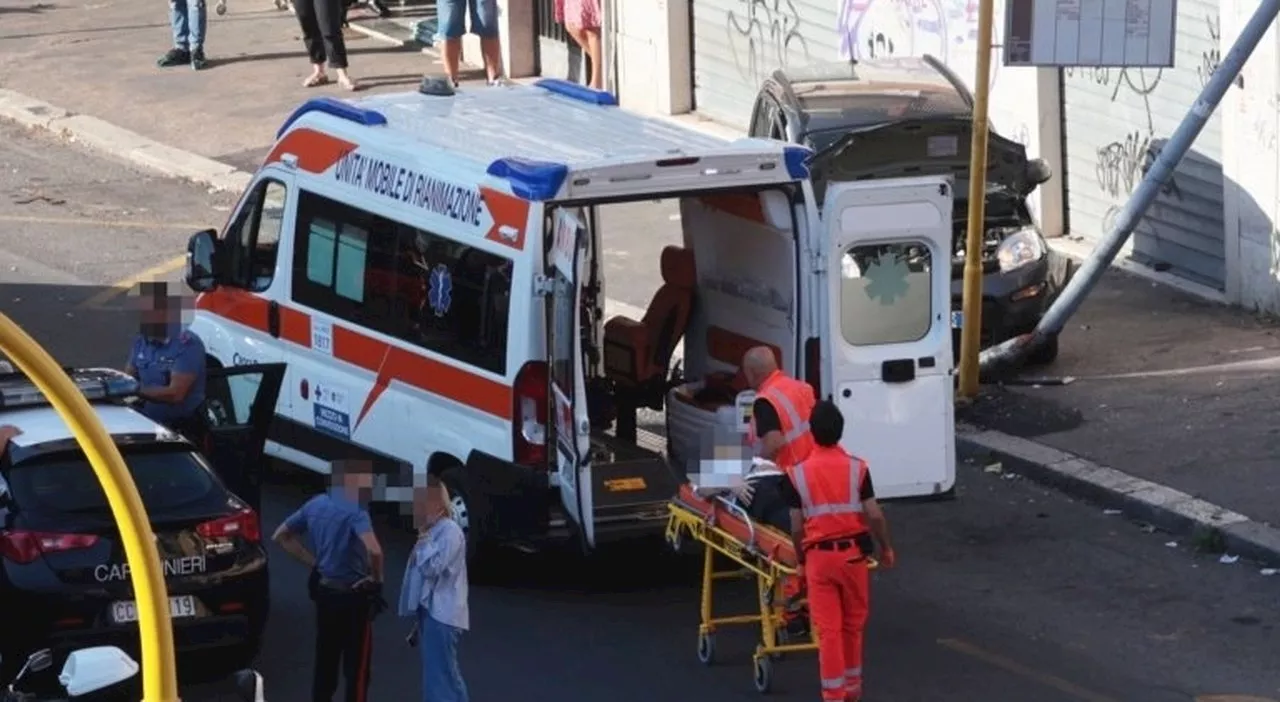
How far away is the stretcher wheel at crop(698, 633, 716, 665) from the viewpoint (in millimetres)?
11383

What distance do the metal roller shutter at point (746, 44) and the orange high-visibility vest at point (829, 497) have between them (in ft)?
40.0

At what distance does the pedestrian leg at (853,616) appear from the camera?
1040 cm

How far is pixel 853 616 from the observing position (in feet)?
34.2

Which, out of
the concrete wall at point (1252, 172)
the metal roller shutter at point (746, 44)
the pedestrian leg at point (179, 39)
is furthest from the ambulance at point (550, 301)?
the pedestrian leg at point (179, 39)

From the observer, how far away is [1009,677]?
11.1 meters

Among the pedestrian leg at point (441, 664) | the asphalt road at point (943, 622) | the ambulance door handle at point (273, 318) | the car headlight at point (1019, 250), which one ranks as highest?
the ambulance door handle at point (273, 318)

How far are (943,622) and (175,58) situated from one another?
18057 mm

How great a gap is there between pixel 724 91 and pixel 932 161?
7.52 metres

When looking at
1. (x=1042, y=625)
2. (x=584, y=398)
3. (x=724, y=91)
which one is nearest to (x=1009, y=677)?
(x=1042, y=625)

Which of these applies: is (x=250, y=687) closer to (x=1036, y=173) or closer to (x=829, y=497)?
(x=829, y=497)

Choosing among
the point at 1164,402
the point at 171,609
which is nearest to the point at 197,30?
the point at 1164,402

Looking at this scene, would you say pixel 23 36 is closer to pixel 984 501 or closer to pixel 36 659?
pixel 984 501

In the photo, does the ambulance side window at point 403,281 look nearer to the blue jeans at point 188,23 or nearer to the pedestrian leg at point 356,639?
the pedestrian leg at point 356,639

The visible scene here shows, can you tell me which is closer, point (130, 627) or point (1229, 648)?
point (130, 627)
